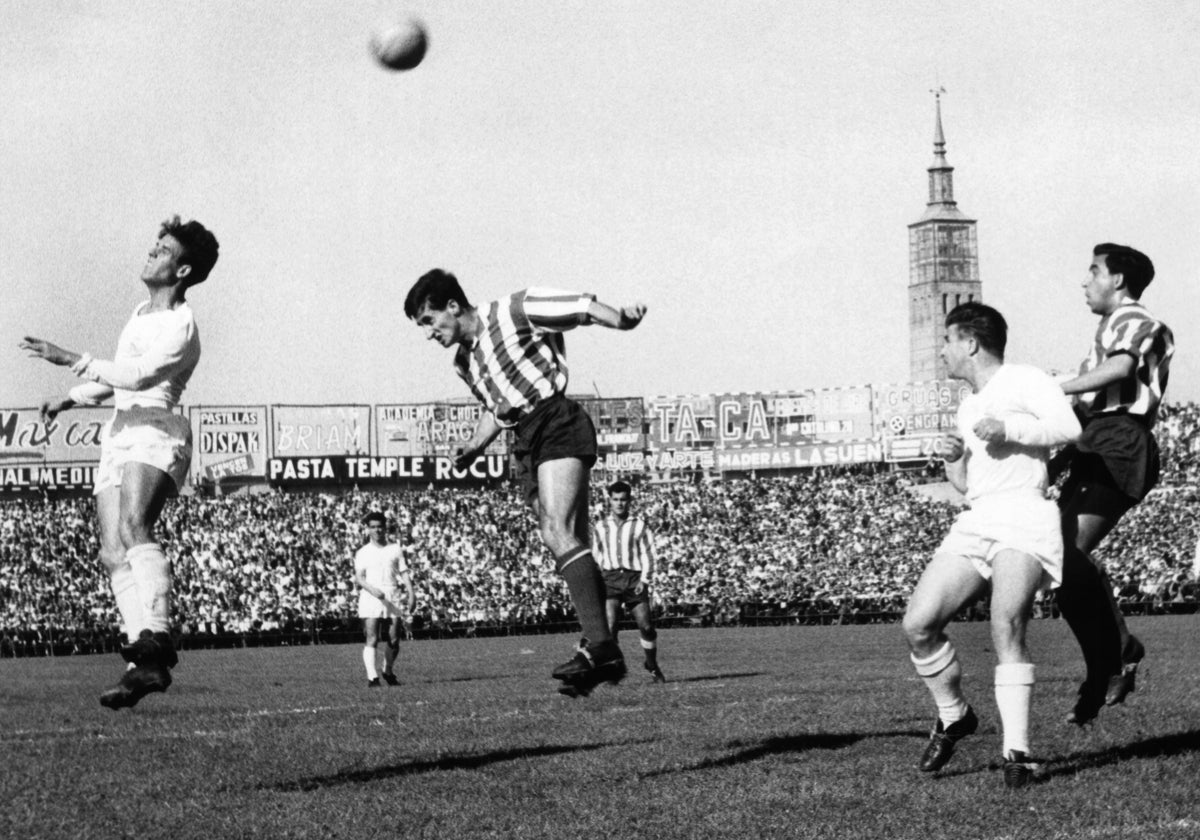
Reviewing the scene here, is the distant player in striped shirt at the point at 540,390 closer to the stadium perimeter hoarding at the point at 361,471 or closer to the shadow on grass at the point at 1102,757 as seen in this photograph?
the shadow on grass at the point at 1102,757

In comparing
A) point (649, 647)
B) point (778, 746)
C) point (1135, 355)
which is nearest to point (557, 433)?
point (778, 746)

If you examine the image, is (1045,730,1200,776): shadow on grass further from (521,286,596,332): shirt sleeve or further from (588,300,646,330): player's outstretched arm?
(521,286,596,332): shirt sleeve

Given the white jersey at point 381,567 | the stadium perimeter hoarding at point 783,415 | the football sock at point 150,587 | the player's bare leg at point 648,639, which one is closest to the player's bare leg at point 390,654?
the white jersey at point 381,567

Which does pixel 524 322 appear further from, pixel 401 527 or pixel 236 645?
pixel 401 527

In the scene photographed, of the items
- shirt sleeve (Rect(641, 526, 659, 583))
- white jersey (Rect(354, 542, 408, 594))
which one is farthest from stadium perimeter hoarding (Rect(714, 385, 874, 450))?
shirt sleeve (Rect(641, 526, 659, 583))

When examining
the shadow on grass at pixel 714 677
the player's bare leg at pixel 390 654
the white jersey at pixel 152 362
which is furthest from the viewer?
the player's bare leg at pixel 390 654

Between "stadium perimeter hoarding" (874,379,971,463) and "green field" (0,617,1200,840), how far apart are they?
4931cm

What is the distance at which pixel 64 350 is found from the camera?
8.45 metres

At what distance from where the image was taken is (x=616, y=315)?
8359 mm

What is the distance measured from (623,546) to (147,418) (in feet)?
38.4

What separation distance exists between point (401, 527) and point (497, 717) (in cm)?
3556

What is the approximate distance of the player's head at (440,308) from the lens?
912 cm

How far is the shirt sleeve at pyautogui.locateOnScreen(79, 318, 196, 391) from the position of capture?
8.56 metres

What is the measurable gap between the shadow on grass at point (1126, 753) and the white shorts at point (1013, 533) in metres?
0.83
